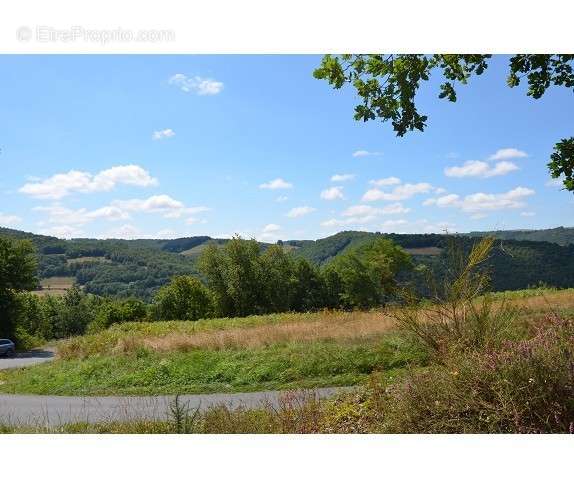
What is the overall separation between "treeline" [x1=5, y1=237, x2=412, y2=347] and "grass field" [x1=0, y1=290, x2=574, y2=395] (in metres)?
16.5

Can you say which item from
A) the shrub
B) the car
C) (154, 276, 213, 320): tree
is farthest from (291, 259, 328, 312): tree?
the shrub

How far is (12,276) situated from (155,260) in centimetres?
1083

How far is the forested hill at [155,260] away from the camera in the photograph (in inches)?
254

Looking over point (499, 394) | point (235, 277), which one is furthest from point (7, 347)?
point (235, 277)

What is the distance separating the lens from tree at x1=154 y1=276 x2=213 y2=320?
47.1 metres

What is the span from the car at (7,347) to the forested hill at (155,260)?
10.1 feet

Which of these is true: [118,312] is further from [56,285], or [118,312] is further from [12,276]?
[56,285]

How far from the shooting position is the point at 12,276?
993 inches

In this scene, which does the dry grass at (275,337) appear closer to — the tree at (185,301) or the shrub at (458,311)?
the shrub at (458,311)

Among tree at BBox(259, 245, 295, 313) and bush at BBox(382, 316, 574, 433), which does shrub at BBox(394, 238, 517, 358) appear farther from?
tree at BBox(259, 245, 295, 313)
